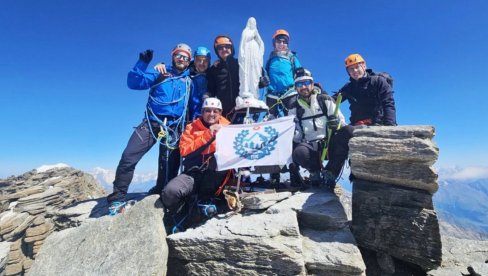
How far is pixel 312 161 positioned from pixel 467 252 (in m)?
5.80

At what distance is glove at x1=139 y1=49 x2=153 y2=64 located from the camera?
9.87 m

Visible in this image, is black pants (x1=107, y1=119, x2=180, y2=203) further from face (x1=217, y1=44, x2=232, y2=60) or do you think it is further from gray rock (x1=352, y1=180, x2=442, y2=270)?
gray rock (x1=352, y1=180, x2=442, y2=270)

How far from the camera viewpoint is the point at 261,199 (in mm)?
8578

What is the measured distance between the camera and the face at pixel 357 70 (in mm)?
10848

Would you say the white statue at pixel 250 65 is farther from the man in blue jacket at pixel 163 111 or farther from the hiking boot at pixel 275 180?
the hiking boot at pixel 275 180

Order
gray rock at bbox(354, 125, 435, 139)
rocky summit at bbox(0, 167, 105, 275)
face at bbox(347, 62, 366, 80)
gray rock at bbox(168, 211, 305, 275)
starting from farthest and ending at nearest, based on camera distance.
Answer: rocky summit at bbox(0, 167, 105, 275) → face at bbox(347, 62, 366, 80) → gray rock at bbox(354, 125, 435, 139) → gray rock at bbox(168, 211, 305, 275)

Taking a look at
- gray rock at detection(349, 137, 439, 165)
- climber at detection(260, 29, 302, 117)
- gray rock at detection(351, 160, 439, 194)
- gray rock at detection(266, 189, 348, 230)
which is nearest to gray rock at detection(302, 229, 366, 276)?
gray rock at detection(266, 189, 348, 230)

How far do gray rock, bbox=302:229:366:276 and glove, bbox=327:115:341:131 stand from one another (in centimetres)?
339

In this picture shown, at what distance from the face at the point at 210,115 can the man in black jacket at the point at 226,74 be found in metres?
1.32

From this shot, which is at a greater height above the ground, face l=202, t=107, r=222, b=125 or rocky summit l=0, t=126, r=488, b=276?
face l=202, t=107, r=222, b=125

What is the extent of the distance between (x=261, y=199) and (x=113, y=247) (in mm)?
4201

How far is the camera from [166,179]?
10.1 metres

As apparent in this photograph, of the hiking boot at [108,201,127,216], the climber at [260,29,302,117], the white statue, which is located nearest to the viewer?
the hiking boot at [108,201,127,216]

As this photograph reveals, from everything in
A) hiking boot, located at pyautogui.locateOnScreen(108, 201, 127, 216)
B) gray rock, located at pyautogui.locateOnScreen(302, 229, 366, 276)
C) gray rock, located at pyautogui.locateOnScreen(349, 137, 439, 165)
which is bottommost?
gray rock, located at pyautogui.locateOnScreen(302, 229, 366, 276)
